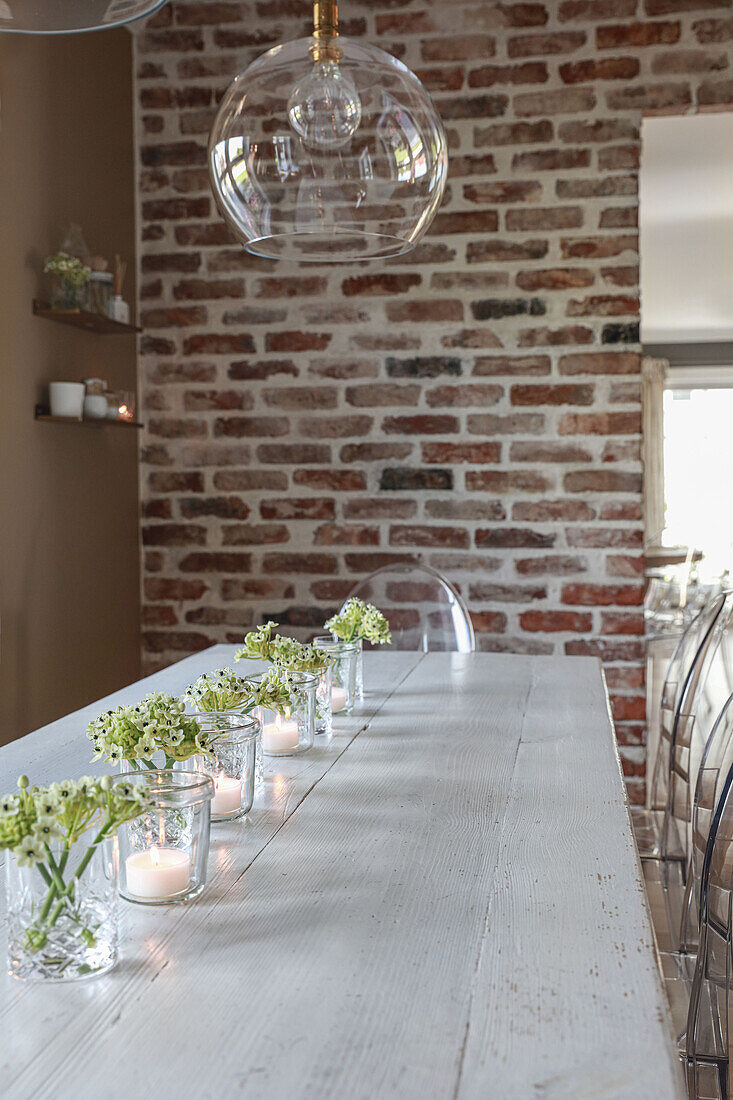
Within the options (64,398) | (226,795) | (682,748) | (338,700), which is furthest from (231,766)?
(64,398)

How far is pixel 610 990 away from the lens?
2.59 ft

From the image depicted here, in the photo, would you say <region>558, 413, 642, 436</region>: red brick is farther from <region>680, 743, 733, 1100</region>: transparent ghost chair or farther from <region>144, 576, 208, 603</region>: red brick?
<region>680, 743, 733, 1100</region>: transparent ghost chair

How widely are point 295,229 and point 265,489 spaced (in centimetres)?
186

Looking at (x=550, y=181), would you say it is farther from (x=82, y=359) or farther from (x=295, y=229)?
(x=295, y=229)

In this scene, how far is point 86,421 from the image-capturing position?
9.02 ft

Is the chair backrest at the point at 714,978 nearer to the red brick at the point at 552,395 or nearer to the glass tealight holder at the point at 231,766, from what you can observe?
the glass tealight holder at the point at 231,766

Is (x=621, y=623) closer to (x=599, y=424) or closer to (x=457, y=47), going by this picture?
(x=599, y=424)

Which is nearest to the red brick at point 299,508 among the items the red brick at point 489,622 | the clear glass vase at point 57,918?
the red brick at point 489,622

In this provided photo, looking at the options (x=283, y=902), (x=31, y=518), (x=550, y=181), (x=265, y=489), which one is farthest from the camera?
(x=265, y=489)

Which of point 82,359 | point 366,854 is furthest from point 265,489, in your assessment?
point 366,854

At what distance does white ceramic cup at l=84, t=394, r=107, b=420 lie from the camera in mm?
2783

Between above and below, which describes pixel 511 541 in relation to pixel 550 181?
below

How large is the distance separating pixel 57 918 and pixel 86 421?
2.09 meters

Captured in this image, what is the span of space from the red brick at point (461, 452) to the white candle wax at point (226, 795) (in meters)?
2.06
